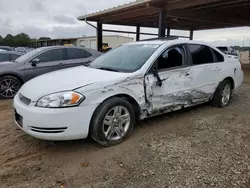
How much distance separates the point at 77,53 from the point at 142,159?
5471 mm

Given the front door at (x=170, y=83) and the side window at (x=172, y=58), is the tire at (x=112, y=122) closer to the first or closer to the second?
Answer: the front door at (x=170, y=83)

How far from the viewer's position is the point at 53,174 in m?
2.79

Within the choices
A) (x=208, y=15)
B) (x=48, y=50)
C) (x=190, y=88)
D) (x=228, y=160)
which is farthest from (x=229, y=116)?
(x=208, y=15)

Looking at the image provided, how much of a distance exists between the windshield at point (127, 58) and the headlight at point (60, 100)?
102cm

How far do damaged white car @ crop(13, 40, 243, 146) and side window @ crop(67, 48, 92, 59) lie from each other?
3.25m

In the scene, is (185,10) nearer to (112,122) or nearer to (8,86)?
(8,86)

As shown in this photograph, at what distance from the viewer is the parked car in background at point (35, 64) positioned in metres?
6.73

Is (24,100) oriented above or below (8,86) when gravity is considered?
above

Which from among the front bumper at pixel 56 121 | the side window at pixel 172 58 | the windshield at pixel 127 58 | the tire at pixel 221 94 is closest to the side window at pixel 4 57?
the windshield at pixel 127 58

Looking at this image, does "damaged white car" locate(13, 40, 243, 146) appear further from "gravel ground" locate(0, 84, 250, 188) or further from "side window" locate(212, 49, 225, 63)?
"gravel ground" locate(0, 84, 250, 188)

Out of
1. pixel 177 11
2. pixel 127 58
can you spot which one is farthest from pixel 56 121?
pixel 177 11

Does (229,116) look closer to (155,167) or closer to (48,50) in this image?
(155,167)

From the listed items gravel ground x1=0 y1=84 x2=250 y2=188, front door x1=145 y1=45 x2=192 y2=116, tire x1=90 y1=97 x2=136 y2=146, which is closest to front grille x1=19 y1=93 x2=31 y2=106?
gravel ground x1=0 y1=84 x2=250 y2=188

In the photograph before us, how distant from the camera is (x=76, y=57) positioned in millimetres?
7770
